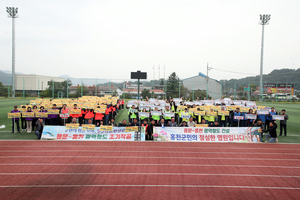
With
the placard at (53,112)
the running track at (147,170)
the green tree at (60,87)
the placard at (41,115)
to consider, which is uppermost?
the green tree at (60,87)

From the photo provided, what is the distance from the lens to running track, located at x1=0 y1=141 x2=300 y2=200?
22.4ft

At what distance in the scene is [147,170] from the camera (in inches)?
339

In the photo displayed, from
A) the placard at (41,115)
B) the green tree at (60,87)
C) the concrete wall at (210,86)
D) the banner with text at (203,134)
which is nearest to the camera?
the banner with text at (203,134)

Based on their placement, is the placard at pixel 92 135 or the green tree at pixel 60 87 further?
the green tree at pixel 60 87

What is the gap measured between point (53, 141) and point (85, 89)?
27163 mm

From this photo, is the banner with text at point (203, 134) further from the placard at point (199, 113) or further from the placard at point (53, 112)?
the placard at point (53, 112)

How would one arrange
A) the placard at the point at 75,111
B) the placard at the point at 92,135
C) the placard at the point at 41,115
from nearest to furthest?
the placard at the point at 92,135, the placard at the point at 41,115, the placard at the point at 75,111

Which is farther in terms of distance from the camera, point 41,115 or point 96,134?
point 41,115

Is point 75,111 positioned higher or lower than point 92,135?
higher

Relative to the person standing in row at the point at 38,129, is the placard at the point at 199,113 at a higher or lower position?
higher

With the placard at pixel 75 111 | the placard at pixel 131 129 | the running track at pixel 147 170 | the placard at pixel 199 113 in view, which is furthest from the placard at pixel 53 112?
the placard at pixel 199 113

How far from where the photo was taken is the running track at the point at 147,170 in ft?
22.4

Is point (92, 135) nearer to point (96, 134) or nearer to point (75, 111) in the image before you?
point (96, 134)

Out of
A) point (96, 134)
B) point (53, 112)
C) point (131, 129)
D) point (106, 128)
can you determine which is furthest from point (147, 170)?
A: point (53, 112)
